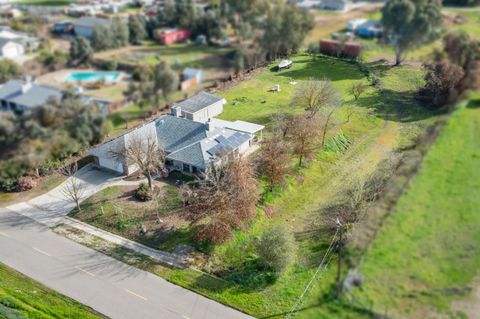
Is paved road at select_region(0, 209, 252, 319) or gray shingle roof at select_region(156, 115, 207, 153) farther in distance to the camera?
gray shingle roof at select_region(156, 115, 207, 153)

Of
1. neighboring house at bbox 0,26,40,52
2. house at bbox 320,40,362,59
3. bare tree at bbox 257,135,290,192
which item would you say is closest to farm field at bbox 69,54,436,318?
bare tree at bbox 257,135,290,192

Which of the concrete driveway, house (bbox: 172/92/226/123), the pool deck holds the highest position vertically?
house (bbox: 172/92/226/123)

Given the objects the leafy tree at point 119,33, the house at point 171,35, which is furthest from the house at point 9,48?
the house at point 171,35

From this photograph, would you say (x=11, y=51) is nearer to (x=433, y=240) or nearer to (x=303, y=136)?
(x=303, y=136)

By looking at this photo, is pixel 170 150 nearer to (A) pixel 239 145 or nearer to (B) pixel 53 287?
(A) pixel 239 145

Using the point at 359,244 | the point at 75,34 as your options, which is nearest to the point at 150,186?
the point at 359,244

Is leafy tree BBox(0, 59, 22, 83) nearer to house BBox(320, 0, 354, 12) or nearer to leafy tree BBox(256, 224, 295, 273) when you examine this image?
leafy tree BBox(256, 224, 295, 273)

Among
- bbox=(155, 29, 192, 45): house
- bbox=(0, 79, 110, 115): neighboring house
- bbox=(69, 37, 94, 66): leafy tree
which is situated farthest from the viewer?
bbox=(155, 29, 192, 45): house
